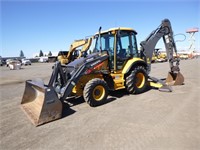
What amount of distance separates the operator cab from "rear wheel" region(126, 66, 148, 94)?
1.88ft

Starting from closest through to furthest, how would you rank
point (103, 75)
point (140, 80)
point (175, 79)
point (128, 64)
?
point (103, 75), point (128, 64), point (140, 80), point (175, 79)

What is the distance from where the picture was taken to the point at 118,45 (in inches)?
288

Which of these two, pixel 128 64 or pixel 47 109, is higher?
pixel 128 64

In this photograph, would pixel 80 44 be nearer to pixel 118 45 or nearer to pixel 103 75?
pixel 118 45

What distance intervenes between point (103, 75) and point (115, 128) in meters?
3.05

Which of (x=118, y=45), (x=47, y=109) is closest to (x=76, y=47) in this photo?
(x=118, y=45)

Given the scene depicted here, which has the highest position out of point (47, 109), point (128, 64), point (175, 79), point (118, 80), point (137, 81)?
point (128, 64)

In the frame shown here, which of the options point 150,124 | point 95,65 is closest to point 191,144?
point 150,124

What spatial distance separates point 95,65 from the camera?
22.0ft

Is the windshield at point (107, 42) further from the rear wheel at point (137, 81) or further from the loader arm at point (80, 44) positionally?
the rear wheel at point (137, 81)

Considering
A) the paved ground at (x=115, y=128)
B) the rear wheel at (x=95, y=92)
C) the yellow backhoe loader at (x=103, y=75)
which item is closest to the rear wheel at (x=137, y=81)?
the yellow backhoe loader at (x=103, y=75)

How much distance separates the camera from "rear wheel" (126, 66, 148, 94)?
7.25m

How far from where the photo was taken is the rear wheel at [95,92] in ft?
19.7

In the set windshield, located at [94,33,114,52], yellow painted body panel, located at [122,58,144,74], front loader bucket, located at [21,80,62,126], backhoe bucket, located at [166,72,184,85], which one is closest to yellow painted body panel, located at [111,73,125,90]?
yellow painted body panel, located at [122,58,144,74]
